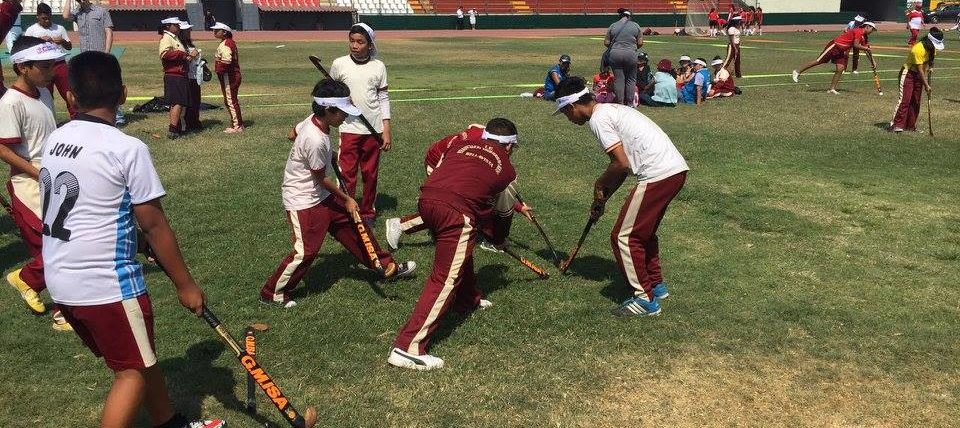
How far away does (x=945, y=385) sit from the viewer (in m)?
4.84

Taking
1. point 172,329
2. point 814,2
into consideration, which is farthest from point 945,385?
point 814,2

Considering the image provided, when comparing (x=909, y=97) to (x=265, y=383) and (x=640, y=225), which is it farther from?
(x=265, y=383)

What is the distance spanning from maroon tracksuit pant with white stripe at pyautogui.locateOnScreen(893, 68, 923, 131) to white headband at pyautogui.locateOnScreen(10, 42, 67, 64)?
42.5 feet

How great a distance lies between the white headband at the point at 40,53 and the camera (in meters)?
5.27

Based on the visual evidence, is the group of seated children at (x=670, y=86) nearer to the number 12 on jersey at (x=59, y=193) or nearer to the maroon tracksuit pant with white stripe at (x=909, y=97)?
the maroon tracksuit pant with white stripe at (x=909, y=97)

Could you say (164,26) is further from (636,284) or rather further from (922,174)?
(922,174)

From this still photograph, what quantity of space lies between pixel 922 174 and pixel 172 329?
999cm

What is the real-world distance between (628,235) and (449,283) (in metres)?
1.63

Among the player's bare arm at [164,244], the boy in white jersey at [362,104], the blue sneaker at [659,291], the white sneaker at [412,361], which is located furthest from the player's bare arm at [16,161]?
the blue sneaker at [659,291]

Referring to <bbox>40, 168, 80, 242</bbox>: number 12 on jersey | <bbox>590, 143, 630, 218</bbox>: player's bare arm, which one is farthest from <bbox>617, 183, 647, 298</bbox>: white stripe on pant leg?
<bbox>40, 168, 80, 242</bbox>: number 12 on jersey

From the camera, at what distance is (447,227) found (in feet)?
16.9

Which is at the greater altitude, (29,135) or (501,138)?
(29,135)

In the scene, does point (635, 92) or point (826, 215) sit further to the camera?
point (635, 92)

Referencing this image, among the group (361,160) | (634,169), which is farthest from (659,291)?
(361,160)
